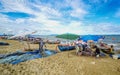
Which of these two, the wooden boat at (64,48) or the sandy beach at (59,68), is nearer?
the sandy beach at (59,68)

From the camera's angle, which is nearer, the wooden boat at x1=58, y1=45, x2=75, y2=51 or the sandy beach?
the sandy beach

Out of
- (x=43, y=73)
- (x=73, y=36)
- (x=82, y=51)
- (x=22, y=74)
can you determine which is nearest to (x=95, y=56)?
(x=82, y=51)

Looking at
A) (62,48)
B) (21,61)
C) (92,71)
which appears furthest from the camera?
(62,48)

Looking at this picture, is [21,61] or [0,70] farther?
[21,61]

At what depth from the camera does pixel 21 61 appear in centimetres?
937

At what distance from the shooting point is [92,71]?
A: 25.4 feet

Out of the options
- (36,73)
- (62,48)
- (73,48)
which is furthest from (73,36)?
Result: (36,73)

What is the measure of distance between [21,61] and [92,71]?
6071mm

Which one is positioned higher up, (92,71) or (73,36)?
(73,36)

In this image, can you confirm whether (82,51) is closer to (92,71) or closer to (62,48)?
(62,48)

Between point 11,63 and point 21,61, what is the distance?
945mm

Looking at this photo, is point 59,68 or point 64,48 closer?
point 59,68

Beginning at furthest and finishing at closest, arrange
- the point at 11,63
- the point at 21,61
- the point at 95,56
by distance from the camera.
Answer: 1. the point at 95,56
2. the point at 21,61
3. the point at 11,63

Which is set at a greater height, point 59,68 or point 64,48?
point 64,48
